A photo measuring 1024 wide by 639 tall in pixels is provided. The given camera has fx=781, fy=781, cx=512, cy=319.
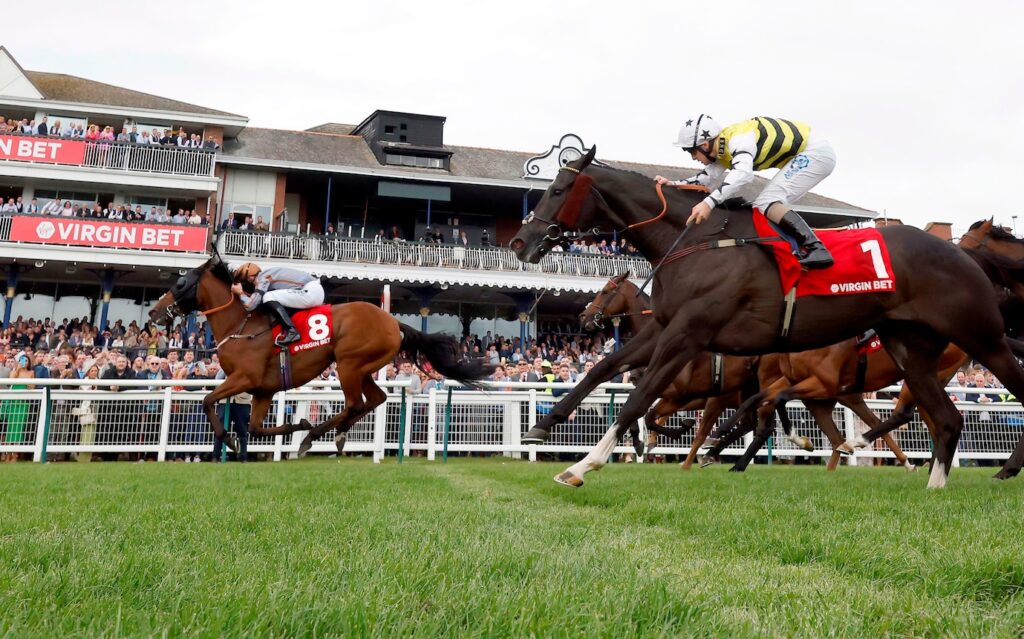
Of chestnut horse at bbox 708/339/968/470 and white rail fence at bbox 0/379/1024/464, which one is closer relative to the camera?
chestnut horse at bbox 708/339/968/470

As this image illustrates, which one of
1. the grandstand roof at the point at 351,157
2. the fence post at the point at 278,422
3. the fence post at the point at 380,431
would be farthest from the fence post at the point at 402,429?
the grandstand roof at the point at 351,157

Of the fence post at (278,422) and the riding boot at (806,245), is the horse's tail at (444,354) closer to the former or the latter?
the fence post at (278,422)

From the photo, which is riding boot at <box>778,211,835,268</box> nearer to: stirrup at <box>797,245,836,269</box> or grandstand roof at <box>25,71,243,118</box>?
stirrup at <box>797,245,836,269</box>

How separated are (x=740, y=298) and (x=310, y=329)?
5257mm

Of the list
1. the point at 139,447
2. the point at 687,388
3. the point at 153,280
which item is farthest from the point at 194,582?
the point at 153,280

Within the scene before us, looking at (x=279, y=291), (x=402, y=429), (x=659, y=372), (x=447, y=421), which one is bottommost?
(x=402, y=429)

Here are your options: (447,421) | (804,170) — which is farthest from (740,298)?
(447,421)

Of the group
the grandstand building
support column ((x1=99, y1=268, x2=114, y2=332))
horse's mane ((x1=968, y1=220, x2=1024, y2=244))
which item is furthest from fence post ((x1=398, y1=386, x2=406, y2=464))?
support column ((x1=99, y1=268, x2=114, y2=332))

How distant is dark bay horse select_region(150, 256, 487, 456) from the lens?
8.71 metres

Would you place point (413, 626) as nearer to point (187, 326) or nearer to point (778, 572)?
point (778, 572)

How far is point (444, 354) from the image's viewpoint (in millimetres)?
9734

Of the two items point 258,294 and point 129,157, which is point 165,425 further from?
point 129,157

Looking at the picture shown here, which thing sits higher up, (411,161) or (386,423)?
(411,161)

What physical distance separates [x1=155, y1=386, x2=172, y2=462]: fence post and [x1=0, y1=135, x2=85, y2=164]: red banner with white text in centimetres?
1804
